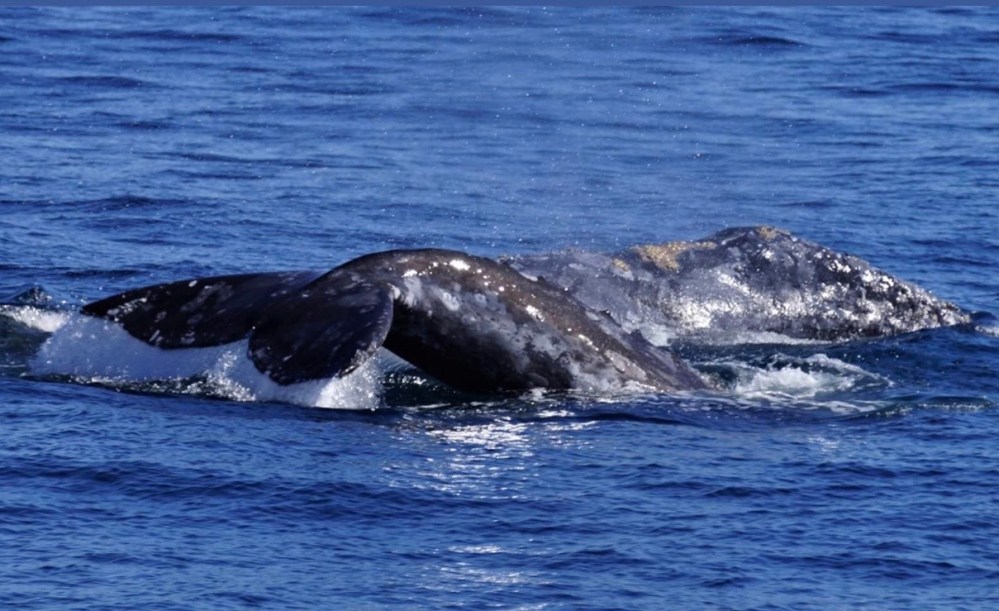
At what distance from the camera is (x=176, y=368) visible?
38.7 ft

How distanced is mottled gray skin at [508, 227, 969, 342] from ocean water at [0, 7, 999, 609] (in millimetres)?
328

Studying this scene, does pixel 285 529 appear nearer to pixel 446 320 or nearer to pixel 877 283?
pixel 446 320

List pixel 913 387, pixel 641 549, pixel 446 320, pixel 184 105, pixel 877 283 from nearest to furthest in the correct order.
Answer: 1. pixel 641 549
2. pixel 446 320
3. pixel 913 387
4. pixel 877 283
5. pixel 184 105

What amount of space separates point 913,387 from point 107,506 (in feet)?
21.3

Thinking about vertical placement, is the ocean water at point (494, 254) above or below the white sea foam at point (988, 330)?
above

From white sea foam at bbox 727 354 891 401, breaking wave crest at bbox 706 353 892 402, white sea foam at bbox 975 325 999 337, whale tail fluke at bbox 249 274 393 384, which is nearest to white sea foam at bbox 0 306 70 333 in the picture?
whale tail fluke at bbox 249 274 393 384

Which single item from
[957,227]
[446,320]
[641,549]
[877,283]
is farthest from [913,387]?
[957,227]

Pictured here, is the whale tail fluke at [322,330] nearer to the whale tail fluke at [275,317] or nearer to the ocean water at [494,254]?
the whale tail fluke at [275,317]

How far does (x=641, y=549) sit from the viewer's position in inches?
376

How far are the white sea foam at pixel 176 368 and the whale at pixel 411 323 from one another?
90 mm

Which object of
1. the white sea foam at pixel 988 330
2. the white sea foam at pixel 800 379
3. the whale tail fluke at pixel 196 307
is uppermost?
the whale tail fluke at pixel 196 307

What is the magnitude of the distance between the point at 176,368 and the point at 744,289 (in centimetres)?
587

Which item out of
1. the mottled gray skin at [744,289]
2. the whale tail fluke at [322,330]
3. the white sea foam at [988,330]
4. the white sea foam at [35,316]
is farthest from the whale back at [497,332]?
the white sea foam at [988,330]

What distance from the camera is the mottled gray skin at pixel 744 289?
15.6 meters
